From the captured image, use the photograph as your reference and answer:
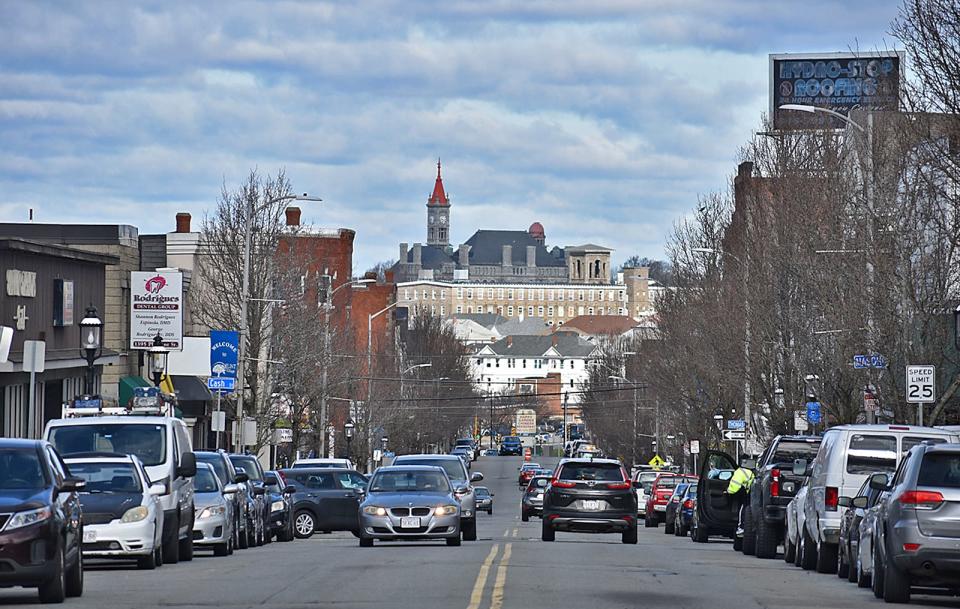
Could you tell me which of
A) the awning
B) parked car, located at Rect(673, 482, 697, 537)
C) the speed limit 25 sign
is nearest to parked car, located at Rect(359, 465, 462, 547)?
the speed limit 25 sign

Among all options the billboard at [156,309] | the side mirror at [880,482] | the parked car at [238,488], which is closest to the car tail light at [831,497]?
the side mirror at [880,482]

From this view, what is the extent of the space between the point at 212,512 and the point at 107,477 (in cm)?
537

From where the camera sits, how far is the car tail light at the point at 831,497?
22.0 m

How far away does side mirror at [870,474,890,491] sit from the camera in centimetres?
1755

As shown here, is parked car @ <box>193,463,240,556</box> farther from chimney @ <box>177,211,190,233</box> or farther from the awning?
chimney @ <box>177,211,190,233</box>

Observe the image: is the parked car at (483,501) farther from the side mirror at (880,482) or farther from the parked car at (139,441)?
the side mirror at (880,482)

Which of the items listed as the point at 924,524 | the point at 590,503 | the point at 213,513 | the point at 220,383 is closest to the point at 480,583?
the point at 924,524

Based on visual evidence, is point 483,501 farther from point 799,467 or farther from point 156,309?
point 799,467

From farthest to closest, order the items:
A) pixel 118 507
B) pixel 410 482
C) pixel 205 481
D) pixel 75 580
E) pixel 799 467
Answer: pixel 410 482, pixel 205 481, pixel 799 467, pixel 118 507, pixel 75 580

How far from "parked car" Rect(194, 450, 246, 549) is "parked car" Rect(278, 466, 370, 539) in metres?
7.27

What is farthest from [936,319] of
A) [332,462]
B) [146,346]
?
[146,346]

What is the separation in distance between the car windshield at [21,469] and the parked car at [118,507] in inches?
187

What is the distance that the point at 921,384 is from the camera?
30.2 metres

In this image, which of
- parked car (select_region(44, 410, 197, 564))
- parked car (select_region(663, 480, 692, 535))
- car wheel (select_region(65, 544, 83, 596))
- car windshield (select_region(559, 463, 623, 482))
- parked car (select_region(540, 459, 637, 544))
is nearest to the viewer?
car wheel (select_region(65, 544, 83, 596))
